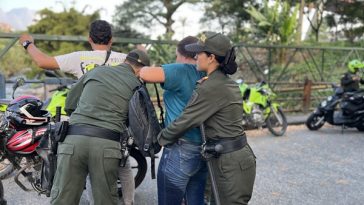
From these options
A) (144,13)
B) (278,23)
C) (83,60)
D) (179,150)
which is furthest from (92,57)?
(144,13)

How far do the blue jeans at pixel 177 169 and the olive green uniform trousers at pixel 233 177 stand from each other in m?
0.20

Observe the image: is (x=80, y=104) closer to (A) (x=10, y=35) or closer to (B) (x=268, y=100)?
(A) (x=10, y=35)

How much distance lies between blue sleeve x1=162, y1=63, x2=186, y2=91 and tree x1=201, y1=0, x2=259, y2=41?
712 inches

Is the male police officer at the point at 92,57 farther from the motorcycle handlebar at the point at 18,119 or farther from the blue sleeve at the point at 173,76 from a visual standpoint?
the blue sleeve at the point at 173,76

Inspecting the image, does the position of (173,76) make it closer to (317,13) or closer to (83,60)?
(83,60)

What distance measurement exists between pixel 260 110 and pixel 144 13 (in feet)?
55.3

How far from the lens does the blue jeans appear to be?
314 cm

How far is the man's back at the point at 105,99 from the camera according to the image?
3084mm

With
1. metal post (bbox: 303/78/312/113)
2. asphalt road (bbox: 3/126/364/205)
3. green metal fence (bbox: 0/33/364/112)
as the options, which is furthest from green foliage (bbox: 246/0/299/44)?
asphalt road (bbox: 3/126/364/205)

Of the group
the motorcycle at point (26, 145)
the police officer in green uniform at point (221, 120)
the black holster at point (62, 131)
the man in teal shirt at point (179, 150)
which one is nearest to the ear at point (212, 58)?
the police officer in green uniform at point (221, 120)

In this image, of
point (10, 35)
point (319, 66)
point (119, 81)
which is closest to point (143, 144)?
point (119, 81)

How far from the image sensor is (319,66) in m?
13.3

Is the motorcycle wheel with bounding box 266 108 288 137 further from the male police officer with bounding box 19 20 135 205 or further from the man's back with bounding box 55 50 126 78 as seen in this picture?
the man's back with bounding box 55 50 126 78

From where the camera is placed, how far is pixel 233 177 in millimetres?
2947
